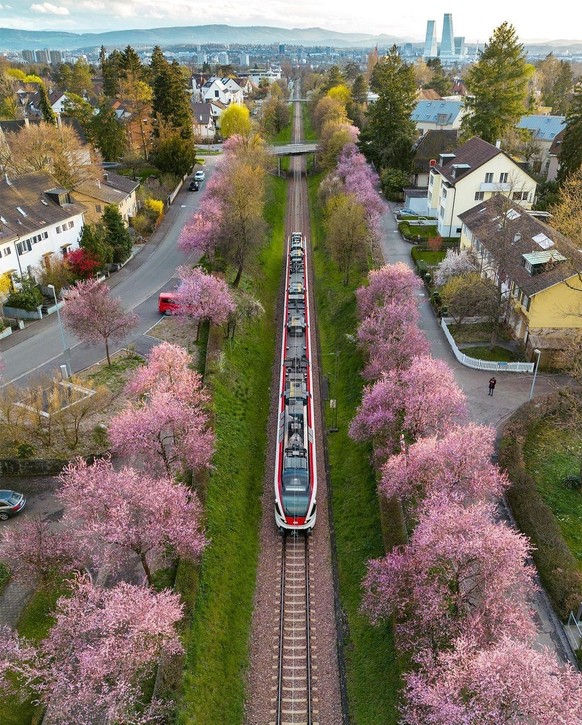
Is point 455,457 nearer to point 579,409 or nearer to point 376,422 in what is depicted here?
point 376,422

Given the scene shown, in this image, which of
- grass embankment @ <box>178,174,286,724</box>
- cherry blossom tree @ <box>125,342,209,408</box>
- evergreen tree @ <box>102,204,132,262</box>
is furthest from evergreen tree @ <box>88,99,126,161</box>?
cherry blossom tree @ <box>125,342,209,408</box>

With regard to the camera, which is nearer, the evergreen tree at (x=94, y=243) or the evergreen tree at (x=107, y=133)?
the evergreen tree at (x=94, y=243)

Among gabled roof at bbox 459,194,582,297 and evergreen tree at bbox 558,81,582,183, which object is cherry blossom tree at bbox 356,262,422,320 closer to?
gabled roof at bbox 459,194,582,297

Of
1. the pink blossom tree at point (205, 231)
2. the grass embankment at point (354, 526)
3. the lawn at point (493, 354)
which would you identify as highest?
the pink blossom tree at point (205, 231)

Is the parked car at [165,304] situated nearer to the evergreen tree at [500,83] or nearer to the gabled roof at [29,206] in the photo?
the gabled roof at [29,206]

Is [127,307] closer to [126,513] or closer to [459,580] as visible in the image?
[126,513]

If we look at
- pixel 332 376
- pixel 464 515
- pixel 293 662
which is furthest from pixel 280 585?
pixel 332 376

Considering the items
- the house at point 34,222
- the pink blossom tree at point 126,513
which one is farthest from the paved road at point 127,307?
the pink blossom tree at point 126,513
